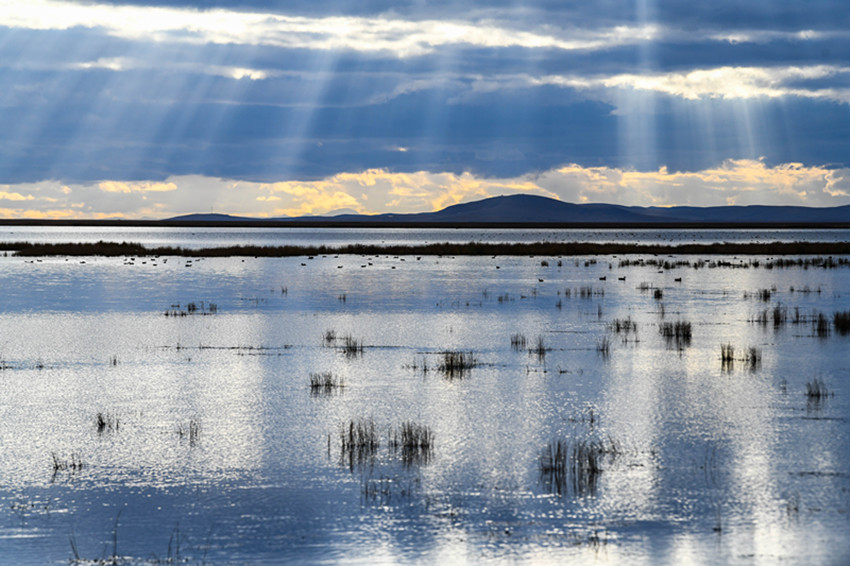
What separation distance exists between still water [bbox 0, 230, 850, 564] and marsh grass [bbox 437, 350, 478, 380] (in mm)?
119

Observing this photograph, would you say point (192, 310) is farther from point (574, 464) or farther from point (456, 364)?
point (574, 464)

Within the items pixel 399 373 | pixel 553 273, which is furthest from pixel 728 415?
pixel 553 273

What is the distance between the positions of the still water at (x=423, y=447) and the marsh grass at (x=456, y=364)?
4.7 inches

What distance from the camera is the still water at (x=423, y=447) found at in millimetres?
10312

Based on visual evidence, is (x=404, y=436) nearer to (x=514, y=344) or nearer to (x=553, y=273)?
(x=514, y=344)

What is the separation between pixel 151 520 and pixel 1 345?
1806 cm

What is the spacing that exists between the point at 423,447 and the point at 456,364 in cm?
837

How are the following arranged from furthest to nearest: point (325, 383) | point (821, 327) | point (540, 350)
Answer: point (821, 327), point (540, 350), point (325, 383)

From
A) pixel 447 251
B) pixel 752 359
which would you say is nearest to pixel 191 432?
pixel 752 359

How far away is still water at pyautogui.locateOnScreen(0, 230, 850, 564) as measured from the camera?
33.8 ft

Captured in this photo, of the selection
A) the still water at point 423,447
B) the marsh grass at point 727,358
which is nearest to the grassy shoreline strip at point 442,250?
the still water at point 423,447

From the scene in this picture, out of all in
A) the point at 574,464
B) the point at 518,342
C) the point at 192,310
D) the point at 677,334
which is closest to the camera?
the point at 574,464

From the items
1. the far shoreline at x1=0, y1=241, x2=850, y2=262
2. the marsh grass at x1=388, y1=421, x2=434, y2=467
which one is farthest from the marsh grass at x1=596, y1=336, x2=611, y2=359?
the far shoreline at x1=0, y1=241, x2=850, y2=262

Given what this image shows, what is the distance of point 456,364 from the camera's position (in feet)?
74.2
